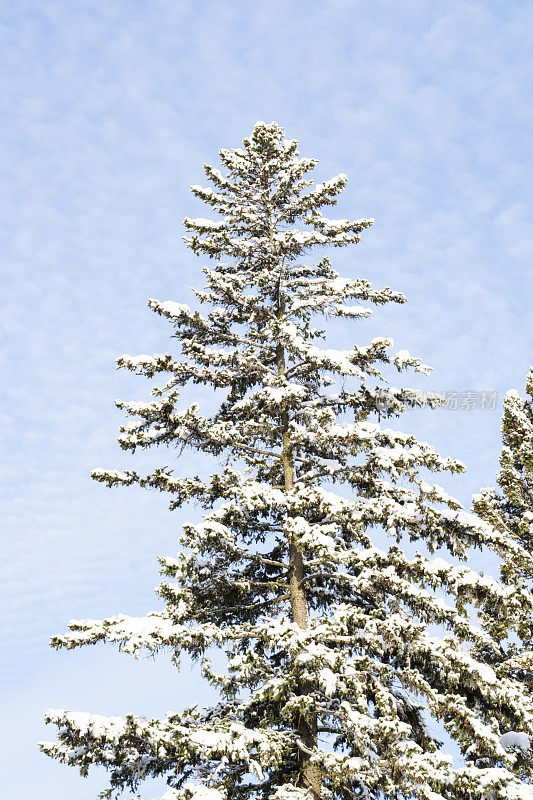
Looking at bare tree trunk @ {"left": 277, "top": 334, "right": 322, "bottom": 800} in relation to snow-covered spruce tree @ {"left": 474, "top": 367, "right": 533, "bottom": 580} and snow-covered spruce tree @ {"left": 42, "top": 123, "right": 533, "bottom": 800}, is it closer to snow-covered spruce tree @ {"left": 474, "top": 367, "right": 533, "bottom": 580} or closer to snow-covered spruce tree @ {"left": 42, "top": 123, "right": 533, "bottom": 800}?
snow-covered spruce tree @ {"left": 42, "top": 123, "right": 533, "bottom": 800}

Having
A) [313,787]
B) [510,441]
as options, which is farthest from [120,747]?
[510,441]

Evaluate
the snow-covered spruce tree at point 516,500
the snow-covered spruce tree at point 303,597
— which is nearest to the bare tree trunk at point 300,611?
the snow-covered spruce tree at point 303,597

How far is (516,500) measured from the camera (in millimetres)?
21562

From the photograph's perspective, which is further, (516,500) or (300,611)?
(516,500)

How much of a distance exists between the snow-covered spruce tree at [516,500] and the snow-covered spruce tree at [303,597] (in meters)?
5.23

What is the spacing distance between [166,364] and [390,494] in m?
4.99

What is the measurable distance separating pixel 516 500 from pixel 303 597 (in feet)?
37.9

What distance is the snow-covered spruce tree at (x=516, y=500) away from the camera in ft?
58.6

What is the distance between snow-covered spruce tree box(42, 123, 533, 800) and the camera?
32.6 feet

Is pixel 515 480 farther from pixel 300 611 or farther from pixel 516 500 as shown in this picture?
pixel 300 611

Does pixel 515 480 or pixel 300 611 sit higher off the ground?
pixel 515 480

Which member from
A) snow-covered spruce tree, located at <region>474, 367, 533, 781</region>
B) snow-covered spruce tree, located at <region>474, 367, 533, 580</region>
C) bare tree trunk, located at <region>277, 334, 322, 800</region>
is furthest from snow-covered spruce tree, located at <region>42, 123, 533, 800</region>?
snow-covered spruce tree, located at <region>474, 367, 533, 580</region>

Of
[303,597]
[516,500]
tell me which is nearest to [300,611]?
[303,597]

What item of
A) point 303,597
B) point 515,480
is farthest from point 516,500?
point 303,597
